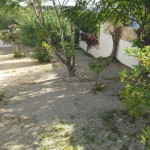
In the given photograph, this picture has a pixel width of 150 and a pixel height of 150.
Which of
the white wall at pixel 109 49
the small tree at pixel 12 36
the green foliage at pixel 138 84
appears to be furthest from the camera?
the small tree at pixel 12 36

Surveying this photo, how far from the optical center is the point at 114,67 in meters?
14.0

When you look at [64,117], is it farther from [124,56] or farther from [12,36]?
[12,36]

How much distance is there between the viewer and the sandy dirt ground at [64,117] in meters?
5.86

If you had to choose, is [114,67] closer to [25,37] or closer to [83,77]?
[83,77]

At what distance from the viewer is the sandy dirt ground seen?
5863mm

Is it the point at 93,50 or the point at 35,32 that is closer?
the point at 35,32

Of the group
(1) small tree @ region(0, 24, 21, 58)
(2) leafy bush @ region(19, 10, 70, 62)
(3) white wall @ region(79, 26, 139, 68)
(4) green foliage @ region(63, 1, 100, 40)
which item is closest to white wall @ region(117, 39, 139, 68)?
(3) white wall @ region(79, 26, 139, 68)

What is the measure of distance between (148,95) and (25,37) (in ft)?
58.4

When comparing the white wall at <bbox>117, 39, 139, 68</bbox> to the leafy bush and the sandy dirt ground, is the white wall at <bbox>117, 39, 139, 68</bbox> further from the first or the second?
the leafy bush

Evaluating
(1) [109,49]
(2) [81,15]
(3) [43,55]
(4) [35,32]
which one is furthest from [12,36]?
(2) [81,15]

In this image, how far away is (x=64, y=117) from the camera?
7285 mm

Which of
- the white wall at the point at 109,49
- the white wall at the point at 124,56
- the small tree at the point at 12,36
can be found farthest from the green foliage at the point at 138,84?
the small tree at the point at 12,36

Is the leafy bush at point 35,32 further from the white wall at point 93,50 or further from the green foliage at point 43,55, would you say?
the white wall at point 93,50

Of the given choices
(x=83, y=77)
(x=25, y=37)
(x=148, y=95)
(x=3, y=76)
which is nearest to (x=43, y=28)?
(x=83, y=77)
